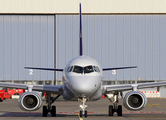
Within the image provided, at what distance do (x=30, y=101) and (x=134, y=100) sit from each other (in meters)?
6.67

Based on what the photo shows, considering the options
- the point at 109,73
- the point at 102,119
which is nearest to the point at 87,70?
the point at 102,119

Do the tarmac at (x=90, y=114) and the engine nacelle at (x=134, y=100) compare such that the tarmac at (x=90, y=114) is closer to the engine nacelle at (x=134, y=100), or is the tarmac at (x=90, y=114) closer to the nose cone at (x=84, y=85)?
the engine nacelle at (x=134, y=100)

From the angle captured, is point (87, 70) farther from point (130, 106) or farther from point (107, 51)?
point (107, 51)

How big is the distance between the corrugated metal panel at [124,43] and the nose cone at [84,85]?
121 feet

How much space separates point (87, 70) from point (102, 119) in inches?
129

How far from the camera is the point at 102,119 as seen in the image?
20.8m

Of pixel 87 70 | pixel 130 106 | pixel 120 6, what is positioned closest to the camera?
pixel 87 70

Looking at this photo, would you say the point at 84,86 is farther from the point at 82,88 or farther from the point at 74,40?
the point at 74,40

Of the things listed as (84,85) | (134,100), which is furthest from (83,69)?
(134,100)

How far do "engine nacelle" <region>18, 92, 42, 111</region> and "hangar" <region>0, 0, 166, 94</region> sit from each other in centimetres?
3443

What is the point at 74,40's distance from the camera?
5709 centimetres

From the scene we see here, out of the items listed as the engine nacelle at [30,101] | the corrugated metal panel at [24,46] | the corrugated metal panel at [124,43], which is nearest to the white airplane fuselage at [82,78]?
the engine nacelle at [30,101]

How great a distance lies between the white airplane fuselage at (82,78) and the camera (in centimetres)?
1892

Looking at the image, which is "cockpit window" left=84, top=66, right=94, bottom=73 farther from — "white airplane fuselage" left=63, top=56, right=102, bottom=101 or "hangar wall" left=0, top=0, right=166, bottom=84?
"hangar wall" left=0, top=0, right=166, bottom=84
